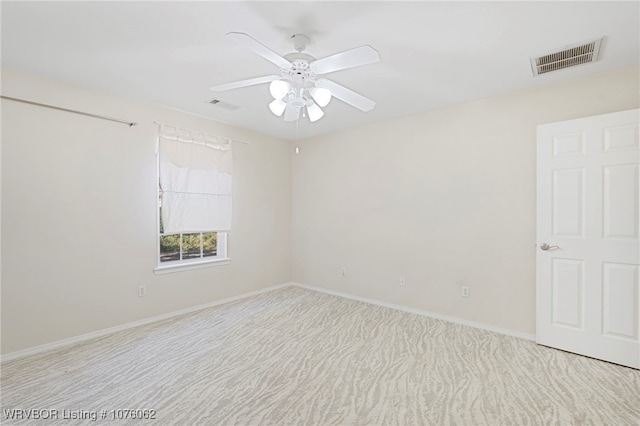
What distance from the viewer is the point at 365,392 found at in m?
2.14

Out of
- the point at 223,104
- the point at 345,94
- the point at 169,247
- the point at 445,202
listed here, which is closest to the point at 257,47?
the point at 345,94

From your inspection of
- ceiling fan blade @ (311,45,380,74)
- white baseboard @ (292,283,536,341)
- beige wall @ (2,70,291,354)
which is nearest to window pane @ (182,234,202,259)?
beige wall @ (2,70,291,354)

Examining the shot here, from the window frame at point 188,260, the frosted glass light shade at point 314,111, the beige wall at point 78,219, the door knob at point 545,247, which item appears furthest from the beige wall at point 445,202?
the beige wall at point 78,219

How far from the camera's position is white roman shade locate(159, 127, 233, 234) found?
3.59 metres

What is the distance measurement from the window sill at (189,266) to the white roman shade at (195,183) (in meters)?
0.42

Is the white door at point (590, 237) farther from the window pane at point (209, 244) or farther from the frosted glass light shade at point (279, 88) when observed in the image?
the window pane at point (209, 244)

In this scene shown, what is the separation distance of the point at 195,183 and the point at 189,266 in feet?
3.45

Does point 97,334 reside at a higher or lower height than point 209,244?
lower

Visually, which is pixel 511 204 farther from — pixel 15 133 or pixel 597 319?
pixel 15 133

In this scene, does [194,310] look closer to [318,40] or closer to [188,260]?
[188,260]

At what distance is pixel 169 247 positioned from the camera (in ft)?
12.6

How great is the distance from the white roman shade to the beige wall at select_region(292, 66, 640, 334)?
1.42 m

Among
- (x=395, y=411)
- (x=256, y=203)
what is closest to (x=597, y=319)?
(x=395, y=411)

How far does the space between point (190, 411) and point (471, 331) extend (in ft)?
9.06
